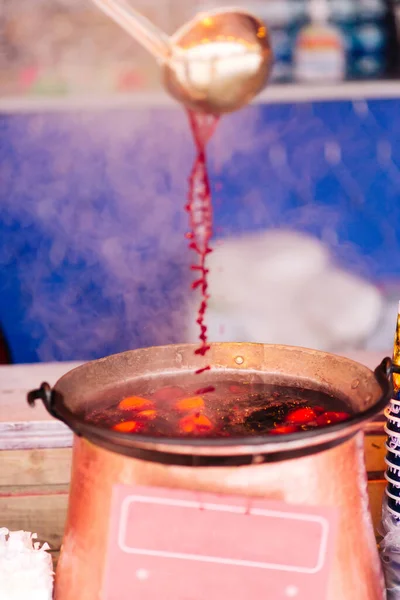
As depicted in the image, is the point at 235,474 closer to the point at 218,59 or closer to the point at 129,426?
the point at 129,426

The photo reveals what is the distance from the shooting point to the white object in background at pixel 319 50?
9.78ft

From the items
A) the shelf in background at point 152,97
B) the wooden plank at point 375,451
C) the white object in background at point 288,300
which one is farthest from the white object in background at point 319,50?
the wooden plank at point 375,451

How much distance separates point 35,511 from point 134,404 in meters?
0.43

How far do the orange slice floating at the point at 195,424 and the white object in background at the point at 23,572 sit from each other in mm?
329

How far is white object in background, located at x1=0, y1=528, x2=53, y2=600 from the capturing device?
1.07 meters

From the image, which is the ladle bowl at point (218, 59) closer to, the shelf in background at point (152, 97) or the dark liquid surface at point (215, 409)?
the dark liquid surface at point (215, 409)

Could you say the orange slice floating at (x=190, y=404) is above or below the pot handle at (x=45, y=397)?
below

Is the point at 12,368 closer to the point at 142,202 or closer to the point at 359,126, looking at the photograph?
the point at 142,202

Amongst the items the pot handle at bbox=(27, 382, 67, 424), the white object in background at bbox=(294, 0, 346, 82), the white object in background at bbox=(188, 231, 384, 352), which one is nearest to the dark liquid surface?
the pot handle at bbox=(27, 382, 67, 424)

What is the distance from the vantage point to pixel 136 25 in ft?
2.86

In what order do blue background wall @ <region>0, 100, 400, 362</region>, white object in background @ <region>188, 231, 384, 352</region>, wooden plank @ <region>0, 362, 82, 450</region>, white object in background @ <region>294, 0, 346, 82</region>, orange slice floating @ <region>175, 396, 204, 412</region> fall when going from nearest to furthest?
orange slice floating @ <region>175, 396, 204, 412</region> → wooden plank @ <region>0, 362, 82, 450</region> → white object in background @ <region>294, 0, 346, 82</region> → white object in background @ <region>188, 231, 384, 352</region> → blue background wall @ <region>0, 100, 400, 362</region>

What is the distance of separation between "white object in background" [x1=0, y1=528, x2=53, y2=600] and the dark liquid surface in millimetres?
245

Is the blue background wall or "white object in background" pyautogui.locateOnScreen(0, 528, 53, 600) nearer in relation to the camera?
"white object in background" pyautogui.locateOnScreen(0, 528, 53, 600)

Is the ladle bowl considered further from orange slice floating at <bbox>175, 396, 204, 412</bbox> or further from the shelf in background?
the shelf in background
